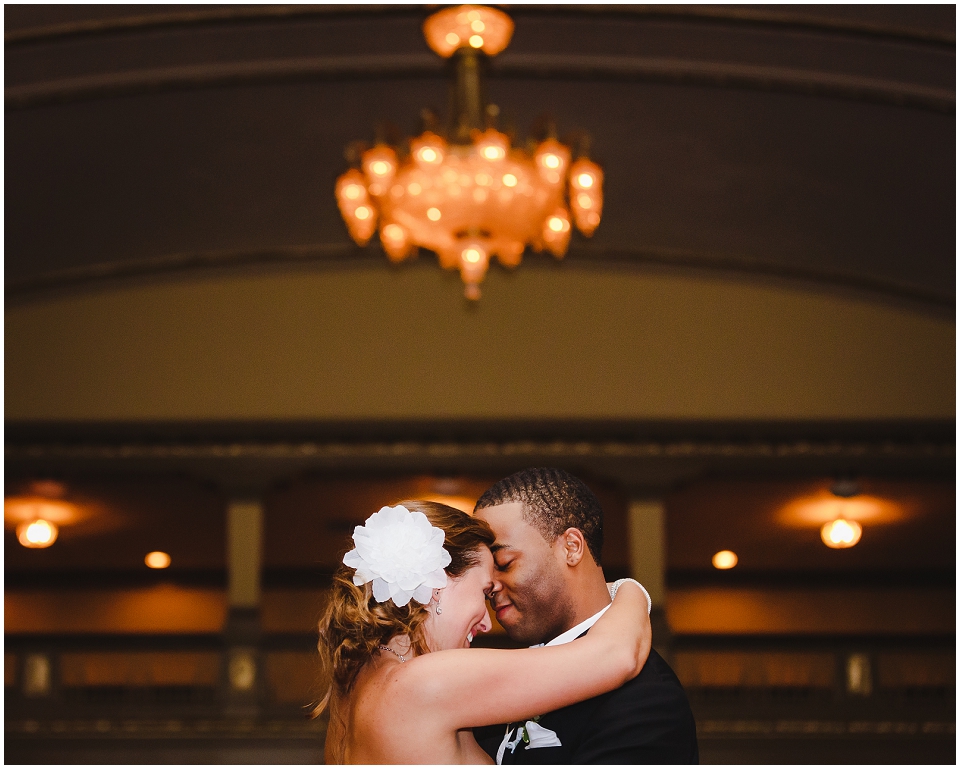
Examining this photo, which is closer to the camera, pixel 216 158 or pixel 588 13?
pixel 588 13

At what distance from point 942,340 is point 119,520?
9434mm

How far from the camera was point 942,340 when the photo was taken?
34.1 ft

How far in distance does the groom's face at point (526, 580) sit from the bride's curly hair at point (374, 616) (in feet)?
0.16

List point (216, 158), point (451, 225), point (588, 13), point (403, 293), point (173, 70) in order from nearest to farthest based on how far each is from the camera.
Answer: point (451, 225) < point (588, 13) < point (173, 70) < point (216, 158) < point (403, 293)

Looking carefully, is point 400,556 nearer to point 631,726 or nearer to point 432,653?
point 432,653

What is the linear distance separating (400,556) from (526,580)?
30 centimetres

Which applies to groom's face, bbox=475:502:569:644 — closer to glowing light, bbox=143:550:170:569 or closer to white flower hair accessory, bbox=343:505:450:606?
white flower hair accessory, bbox=343:505:450:606

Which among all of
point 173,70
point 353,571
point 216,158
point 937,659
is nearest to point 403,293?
point 216,158

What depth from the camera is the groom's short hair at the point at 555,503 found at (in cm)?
235

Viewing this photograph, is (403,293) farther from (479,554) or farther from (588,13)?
(479,554)

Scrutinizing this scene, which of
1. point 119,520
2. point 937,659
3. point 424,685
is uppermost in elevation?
point 119,520

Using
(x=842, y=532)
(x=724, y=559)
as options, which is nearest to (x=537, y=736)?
(x=842, y=532)

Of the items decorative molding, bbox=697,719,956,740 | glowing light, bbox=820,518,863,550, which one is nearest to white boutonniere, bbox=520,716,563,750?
decorative molding, bbox=697,719,956,740

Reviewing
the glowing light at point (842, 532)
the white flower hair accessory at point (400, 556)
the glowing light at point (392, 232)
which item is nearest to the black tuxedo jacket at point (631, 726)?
the white flower hair accessory at point (400, 556)
